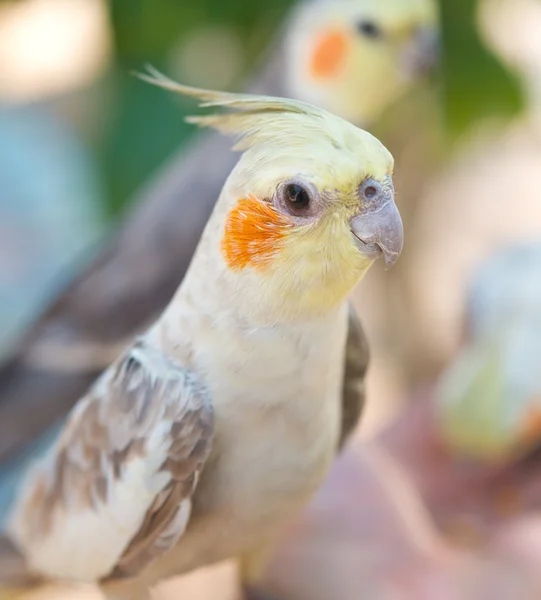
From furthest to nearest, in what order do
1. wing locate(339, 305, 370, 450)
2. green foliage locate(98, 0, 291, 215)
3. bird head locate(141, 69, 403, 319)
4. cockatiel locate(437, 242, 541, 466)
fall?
green foliage locate(98, 0, 291, 215) < cockatiel locate(437, 242, 541, 466) < wing locate(339, 305, 370, 450) < bird head locate(141, 69, 403, 319)

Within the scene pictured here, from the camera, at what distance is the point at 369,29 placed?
0.94m

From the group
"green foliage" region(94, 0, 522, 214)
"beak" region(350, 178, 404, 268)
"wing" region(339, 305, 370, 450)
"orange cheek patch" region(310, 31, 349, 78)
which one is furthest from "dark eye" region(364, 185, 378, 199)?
"green foliage" region(94, 0, 522, 214)

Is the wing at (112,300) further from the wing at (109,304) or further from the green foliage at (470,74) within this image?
the green foliage at (470,74)

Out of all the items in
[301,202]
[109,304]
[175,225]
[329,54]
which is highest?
[329,54]

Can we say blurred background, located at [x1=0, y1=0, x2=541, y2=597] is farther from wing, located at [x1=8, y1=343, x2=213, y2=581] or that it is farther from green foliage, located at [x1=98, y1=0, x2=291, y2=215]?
wing, located at [x1=8, y1=343, x2=213, y2=581]

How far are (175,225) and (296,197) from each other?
59 centimetres

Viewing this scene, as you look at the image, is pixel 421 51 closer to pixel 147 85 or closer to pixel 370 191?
pixel 147 85

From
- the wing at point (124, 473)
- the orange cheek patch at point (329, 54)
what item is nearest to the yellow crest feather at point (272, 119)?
the wing at point (124, 473)

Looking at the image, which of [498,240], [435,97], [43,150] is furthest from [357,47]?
[498,240]

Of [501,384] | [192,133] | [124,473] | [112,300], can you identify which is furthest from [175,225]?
[124,473]

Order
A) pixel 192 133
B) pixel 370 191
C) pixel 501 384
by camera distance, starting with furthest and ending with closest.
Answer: pixel 192 133 → pixel 501 384 → pixel 370 191

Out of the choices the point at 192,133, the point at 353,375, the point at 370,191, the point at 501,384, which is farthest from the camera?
the point at 192,133

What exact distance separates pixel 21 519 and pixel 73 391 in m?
0.35

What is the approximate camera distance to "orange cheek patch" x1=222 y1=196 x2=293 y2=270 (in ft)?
1.32
